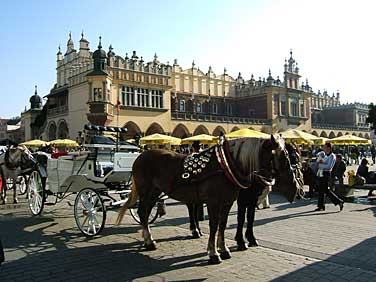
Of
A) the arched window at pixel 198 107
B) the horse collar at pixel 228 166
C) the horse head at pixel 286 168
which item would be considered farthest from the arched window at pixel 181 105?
the horse collar at pixel 228 166

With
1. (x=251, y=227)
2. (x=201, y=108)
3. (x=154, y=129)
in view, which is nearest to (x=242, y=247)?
(x=251, y=227)

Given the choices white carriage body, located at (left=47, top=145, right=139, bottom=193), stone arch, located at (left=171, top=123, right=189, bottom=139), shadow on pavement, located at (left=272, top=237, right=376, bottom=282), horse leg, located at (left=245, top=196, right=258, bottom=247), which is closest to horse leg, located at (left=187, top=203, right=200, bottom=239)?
horse leg, located at (left=245, top=196, right=258, bottom=247)

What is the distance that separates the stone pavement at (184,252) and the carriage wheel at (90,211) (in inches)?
6.8

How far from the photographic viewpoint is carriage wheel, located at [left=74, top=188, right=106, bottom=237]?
7547 mm

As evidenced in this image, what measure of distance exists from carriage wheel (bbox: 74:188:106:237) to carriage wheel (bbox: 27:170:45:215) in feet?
6.92

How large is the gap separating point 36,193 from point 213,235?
18.8ft

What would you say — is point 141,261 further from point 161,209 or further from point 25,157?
point 25,157

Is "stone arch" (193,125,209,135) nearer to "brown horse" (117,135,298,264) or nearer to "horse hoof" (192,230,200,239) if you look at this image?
"horse hoof" (192,230,200,239)

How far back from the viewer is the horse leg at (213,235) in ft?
18.6

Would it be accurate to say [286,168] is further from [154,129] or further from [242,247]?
[154,129]

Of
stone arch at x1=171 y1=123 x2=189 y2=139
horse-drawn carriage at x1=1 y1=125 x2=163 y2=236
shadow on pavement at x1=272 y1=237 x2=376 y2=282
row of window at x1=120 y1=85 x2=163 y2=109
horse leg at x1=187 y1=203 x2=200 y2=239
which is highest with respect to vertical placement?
row of window at x1=120 y1=85 x2=163 y2=109

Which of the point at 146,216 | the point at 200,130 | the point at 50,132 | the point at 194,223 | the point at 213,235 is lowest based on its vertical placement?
the point at 194,223

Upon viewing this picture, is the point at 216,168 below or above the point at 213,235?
above

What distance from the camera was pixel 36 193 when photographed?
9.91m
